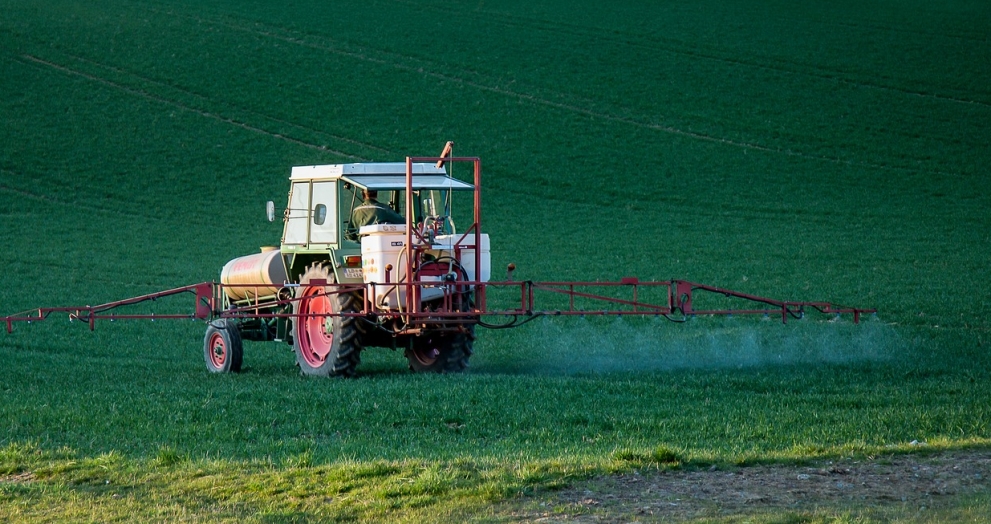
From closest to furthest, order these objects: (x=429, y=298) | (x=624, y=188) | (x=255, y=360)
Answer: (x=429, y=298) < (x=255, y=360) < (x=624, y=188)

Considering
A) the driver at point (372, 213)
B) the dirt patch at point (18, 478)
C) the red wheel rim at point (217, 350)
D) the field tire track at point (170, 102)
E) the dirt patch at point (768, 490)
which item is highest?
the field tire track at point (170, 102)

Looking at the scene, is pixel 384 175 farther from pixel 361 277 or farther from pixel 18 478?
pixel 18 478

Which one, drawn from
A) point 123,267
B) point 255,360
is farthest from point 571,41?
point 255,360

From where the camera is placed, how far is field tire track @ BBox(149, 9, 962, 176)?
44375 mm

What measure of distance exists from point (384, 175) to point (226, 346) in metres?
3.35

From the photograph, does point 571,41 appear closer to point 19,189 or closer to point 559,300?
point 19,189

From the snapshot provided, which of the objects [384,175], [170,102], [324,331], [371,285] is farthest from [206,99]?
[371,285]

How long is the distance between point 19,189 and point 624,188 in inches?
783

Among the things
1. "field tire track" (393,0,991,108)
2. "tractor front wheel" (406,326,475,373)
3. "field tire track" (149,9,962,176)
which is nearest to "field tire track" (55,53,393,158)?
"field tire track" (149,9,962,176)

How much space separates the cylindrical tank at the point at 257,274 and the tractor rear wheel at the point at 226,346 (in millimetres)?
533

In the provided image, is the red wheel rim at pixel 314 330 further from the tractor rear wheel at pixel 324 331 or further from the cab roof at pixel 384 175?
the cab roof at pixel 384 175

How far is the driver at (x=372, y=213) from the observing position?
640 inches

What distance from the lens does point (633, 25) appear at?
60.7m

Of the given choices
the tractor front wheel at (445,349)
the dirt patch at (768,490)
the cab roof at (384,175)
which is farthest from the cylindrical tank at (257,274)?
the dirt patch at (768,490)
